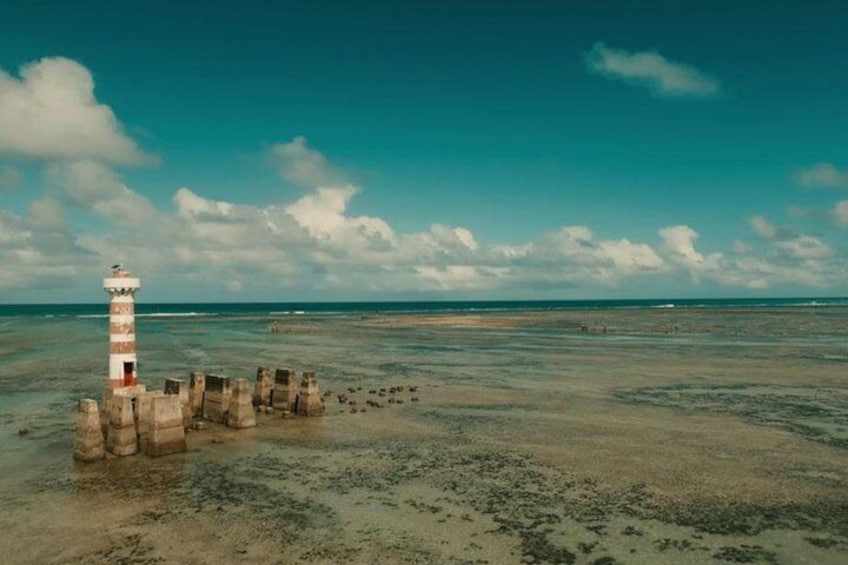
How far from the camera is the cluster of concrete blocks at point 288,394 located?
24516 mm

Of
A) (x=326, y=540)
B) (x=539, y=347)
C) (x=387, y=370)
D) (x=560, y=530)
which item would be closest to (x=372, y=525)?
(x=326, y=540)

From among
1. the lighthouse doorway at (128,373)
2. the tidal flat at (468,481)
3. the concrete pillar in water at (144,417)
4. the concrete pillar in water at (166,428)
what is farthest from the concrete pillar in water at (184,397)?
the concrete pillar in water at (144,417)

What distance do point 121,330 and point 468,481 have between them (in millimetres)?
12513

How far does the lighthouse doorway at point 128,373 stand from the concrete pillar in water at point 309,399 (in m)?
5.91

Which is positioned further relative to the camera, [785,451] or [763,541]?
[785,451]

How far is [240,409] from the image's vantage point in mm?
21953

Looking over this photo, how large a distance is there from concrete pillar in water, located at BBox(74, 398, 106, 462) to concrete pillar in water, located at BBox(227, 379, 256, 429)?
15.3ft

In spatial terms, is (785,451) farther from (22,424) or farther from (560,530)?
(22,424)

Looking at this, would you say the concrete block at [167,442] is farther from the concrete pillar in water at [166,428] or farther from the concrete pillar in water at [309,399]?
the concrete pillar in water at [309,399]

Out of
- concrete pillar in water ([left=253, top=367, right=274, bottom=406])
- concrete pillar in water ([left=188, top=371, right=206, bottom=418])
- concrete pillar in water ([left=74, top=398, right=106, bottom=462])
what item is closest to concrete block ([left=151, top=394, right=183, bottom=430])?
concrete pillar in water ([left=74, top=398, right=106, bottom=462])

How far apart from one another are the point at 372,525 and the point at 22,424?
1655 centimetres

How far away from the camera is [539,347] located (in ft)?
188

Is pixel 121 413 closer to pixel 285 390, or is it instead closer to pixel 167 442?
pixel 167 442

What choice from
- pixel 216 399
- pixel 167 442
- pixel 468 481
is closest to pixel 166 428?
pixel 167 442
